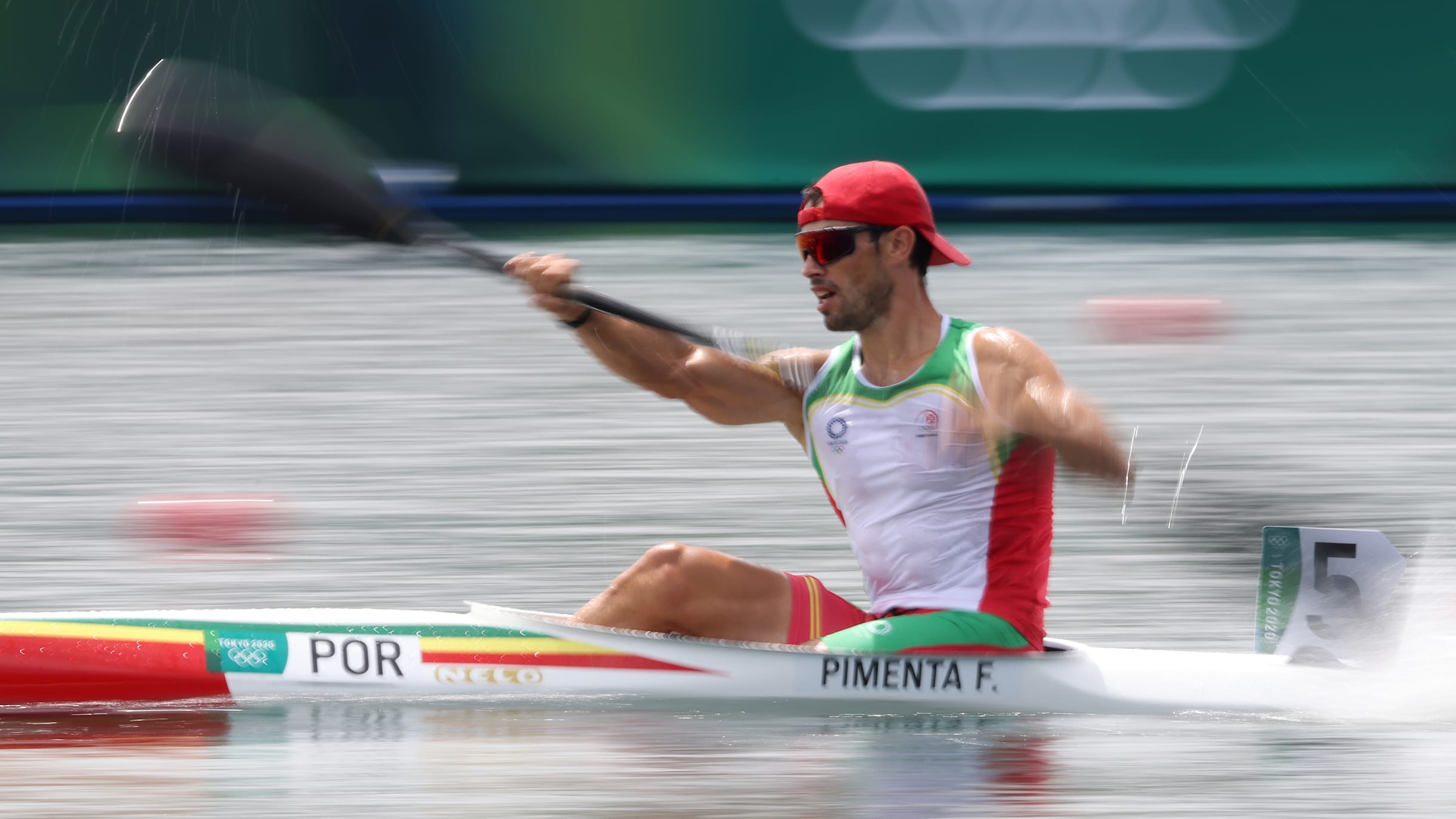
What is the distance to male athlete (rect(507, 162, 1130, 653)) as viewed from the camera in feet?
11.9

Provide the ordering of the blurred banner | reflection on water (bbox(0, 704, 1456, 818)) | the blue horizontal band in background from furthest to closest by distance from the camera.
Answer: the blue horizontal band in background < the blurred banner < reflection on water (bbox(0, 704, 1456, 818))

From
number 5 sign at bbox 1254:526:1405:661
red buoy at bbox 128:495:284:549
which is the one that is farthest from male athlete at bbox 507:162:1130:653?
red buoy at bbox 128:495:284:549

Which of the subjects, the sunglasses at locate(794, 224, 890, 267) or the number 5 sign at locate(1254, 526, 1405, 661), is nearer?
the sunglasses at locate(794, 224, 890, 267)

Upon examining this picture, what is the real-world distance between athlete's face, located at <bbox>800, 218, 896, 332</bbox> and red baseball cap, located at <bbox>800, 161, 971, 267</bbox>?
0.02 m

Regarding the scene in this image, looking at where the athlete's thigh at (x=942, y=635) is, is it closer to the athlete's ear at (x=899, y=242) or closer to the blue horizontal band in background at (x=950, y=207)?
the athlete's ear at (x=899, y=242)

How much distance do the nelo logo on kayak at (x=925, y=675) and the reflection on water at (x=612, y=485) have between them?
7 cm

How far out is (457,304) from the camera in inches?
337

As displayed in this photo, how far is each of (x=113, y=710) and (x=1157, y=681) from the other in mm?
2091

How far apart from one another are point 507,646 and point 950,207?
20.2ft

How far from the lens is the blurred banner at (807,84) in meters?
9.14

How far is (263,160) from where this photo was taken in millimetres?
4578

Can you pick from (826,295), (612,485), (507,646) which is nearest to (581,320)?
(826,295)

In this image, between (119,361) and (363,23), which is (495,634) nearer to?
(119,361)

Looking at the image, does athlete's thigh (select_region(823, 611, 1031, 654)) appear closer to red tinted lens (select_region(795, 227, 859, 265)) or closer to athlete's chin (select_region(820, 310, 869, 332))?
athlete's chin (select_region(820, 310, 869, 332))
